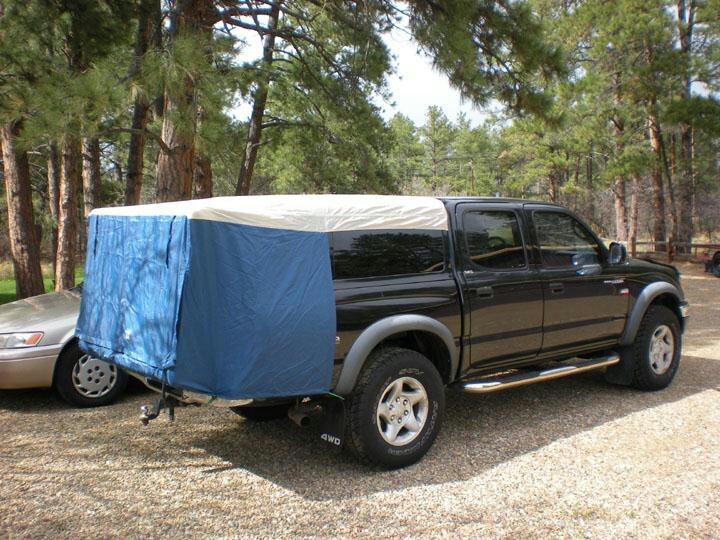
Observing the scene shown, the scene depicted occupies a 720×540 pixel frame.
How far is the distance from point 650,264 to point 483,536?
13.3 feet

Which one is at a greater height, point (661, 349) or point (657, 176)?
point (657, 176)

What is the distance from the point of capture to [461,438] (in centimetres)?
496

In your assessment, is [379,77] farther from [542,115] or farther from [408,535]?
[408,535]

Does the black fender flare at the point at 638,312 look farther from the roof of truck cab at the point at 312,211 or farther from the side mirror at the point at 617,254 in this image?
the roof of truck cab at the point at 312,211

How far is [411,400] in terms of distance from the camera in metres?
4.40

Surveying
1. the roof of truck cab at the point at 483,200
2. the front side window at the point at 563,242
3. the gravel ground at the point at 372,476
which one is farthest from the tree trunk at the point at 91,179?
the front side window at the point at 563,242

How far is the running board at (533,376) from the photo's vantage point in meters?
4.80

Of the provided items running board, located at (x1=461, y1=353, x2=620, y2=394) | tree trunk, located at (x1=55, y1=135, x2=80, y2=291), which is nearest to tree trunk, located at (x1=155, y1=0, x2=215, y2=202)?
tree trunk, located at (x1=55, y1=135, x2=80, y2=291)

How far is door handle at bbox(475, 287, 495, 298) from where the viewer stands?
4.86 meters

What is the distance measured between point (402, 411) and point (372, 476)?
0.48 metres

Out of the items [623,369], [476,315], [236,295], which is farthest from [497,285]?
[236,295]

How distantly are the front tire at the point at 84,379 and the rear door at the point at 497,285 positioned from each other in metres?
3.34

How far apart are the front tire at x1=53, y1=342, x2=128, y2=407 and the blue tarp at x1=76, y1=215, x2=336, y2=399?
186 cm

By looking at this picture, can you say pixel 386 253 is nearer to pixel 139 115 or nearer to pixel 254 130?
pixel 139 115
